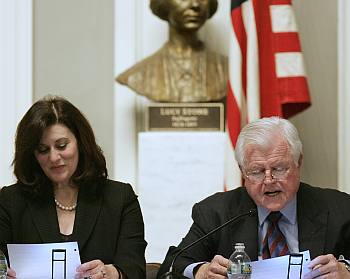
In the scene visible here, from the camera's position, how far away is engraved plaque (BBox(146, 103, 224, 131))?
4828mm

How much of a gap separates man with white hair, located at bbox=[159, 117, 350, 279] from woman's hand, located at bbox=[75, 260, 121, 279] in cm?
18

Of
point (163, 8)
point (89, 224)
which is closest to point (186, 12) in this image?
point (163, 8)

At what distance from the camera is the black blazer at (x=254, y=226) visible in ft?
9.49

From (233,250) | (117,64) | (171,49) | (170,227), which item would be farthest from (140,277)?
(117,64)

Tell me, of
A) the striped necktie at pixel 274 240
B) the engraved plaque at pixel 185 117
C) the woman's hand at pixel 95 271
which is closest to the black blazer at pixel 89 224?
the woman's hand at pixel 95 271

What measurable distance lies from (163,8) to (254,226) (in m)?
2.24

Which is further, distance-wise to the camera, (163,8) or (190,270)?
(163,8)

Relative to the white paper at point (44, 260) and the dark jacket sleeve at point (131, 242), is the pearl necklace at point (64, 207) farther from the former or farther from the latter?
the white paper at point (44, 260)

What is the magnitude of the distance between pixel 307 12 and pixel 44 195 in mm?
2749

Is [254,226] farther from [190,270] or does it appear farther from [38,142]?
[38,142]

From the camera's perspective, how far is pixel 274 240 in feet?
9.55

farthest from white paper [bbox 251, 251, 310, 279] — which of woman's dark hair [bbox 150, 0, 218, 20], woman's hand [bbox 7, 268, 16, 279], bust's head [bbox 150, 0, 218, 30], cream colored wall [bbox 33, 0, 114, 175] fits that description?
cream colored wall [bbox 33, 0, 114, 175]

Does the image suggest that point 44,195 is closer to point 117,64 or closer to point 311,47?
point 117,64

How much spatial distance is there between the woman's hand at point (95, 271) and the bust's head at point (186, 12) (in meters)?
2.23
